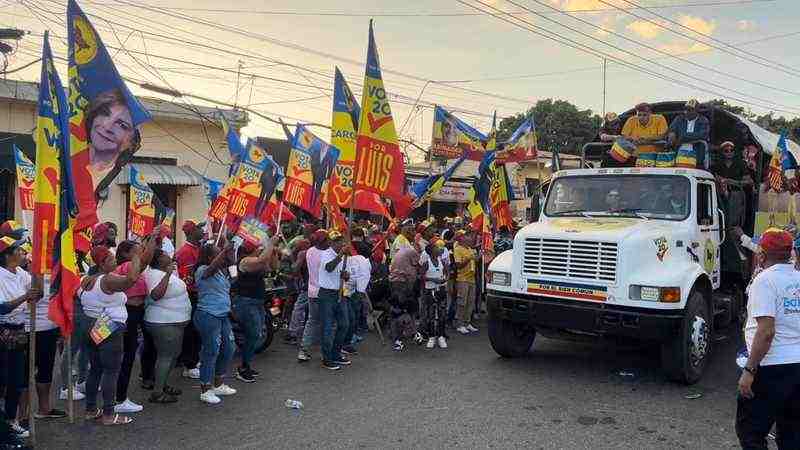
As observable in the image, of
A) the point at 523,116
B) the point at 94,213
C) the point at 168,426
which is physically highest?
the point at 523,116

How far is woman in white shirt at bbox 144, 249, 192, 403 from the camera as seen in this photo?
5.88 m

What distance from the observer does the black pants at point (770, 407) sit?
3900 millimetres

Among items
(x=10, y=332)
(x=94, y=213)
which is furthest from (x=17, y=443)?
(x=94, y=213)

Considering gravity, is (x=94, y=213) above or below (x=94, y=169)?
below

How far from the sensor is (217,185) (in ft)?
41.6

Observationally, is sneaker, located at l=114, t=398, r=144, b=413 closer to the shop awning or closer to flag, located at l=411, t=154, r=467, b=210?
flag, located at l=411, t=154, r=467, b=210

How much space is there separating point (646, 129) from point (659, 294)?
11.6ft

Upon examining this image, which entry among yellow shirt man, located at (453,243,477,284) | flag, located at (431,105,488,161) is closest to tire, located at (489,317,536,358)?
yellow shirt man, located at (453,243,477,284)

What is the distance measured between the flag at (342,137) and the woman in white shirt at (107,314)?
3625 mm

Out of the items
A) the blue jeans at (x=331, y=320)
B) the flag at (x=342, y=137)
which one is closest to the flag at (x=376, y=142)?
the flag at (x=342, y=137)

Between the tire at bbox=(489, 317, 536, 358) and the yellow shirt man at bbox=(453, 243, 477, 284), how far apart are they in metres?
1.94

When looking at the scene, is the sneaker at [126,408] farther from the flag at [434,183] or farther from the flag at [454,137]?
the flag at [454,137]

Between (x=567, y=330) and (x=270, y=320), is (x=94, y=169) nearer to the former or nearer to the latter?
(x=270, y=320)

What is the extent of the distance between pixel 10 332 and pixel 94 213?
3.72 ft
